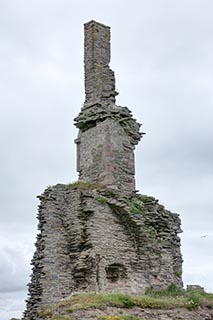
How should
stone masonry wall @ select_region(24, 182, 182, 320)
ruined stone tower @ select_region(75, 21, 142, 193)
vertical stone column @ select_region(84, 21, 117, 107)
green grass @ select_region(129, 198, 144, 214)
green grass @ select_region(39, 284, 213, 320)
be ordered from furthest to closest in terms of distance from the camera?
vertical stone column @ select_region(84, 21, 117, 107)
ruined stone tower @ select_region(75, 21, 142, 193)
green grass @ select_region(129, 198, 144, 214)
stone masonry wall @ select_region(24, 182, 182, 320)
green grass @ select_region(39, 284, 213, 320)

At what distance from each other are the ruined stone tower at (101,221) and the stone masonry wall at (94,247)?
3 cm

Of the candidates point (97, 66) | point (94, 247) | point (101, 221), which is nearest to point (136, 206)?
point (101, 221)

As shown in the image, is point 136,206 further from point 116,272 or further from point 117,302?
point 117,302

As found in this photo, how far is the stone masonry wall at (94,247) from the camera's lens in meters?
23.7

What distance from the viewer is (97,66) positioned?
1122 inches

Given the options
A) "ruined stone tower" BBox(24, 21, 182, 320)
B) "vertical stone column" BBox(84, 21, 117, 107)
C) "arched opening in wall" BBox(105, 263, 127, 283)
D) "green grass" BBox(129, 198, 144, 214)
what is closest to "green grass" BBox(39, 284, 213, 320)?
"arched opening in wall" BBox(105, 263, 127, 283)

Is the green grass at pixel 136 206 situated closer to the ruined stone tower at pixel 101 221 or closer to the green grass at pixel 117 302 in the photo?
the ruined stone tower at pixel 101 221

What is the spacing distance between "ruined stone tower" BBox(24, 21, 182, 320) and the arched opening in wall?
3 cm

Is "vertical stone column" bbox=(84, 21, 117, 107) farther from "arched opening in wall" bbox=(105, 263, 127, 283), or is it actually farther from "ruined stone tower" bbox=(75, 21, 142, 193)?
"arched opening in wall" bbox=(105, 263, 127, 283)

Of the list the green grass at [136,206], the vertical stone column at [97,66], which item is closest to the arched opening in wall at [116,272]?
the green grass at [136,206]

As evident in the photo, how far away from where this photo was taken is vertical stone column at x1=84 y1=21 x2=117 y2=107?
92.7 ft

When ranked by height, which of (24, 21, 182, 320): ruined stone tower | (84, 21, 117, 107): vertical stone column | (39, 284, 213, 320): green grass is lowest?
(39, 284, 213, 320): green grass

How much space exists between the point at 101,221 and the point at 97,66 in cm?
716

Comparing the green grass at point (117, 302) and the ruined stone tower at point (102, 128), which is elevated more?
the ruined stone tower at point (102, 128)
